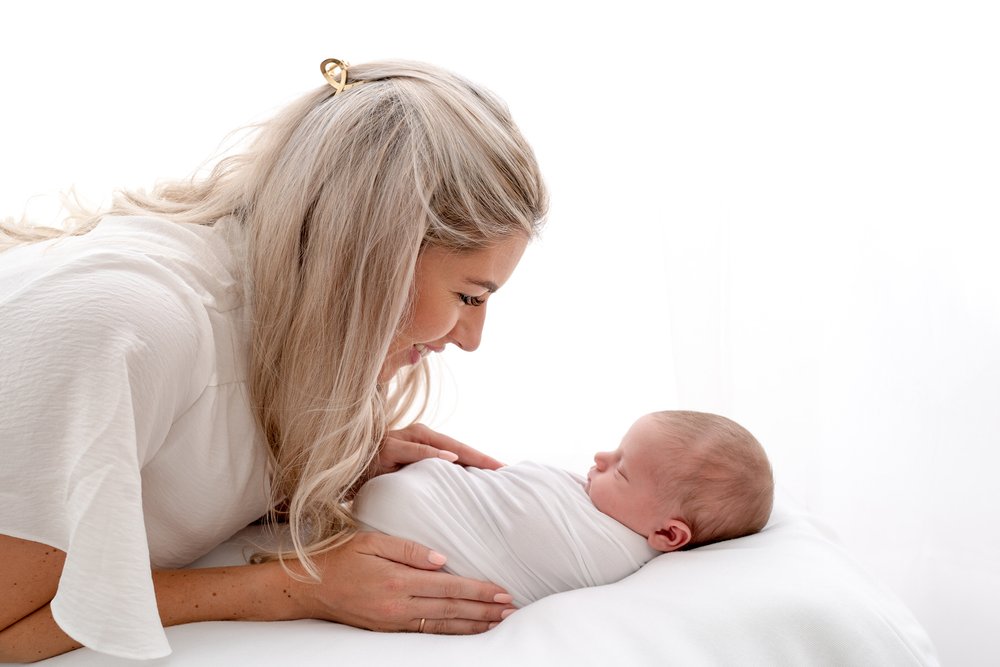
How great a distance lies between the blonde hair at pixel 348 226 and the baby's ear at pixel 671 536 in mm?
527

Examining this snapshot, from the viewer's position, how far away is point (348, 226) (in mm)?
1538

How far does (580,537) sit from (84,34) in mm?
1992

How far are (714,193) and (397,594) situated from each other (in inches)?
64.8

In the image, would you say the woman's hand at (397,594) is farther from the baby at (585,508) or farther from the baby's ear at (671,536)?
the baby's ear at (671,536)

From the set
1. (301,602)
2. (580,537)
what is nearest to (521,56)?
(580,537)

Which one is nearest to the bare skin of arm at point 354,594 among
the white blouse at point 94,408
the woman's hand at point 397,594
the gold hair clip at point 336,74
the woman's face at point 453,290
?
the woman's hand at point 397,594

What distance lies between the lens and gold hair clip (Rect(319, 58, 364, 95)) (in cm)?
167

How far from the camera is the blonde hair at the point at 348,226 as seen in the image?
5.06ft

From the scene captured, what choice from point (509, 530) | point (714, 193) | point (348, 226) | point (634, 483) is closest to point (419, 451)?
point (509, 530)

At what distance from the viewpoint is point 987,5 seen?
241 centimetres

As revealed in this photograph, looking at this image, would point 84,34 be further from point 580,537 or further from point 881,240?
point 881,240

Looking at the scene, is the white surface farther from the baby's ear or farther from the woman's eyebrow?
the woman's eyebrow

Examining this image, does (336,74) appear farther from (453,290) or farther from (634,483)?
(634,483)

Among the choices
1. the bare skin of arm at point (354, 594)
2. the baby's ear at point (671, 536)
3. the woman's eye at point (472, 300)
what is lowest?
the bare skin of arm at point (354, 594)
